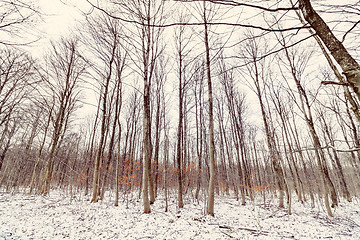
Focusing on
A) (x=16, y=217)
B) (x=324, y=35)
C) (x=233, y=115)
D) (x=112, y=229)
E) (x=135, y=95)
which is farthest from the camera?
(x=135, y=95)

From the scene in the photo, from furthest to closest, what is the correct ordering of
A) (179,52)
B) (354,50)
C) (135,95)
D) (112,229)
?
(135,95), (179,52), (112,229), (354,50)

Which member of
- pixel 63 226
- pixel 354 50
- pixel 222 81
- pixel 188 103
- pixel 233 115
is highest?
pixel 222 81

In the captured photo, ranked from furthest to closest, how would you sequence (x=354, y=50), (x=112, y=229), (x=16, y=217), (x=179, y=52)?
(x=179, y=52)
(x=16, y=217)
(x=112, y=229)
(x=354, y=50)

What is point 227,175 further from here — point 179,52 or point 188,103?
point 179,52

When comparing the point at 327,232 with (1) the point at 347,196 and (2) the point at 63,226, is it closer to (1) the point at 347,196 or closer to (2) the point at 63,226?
(2) the point at 63,226

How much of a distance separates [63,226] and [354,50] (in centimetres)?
923

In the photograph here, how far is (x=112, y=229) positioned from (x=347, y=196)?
1992 cm

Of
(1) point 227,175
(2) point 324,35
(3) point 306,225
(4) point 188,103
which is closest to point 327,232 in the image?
(3) point 306,225

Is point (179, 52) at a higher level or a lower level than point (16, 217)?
higher

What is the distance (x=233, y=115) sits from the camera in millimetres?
13523

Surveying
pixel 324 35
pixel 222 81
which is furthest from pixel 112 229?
pixel 222 81

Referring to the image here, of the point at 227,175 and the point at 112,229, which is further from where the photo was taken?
the point at 227,175

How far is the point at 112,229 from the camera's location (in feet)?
17.6

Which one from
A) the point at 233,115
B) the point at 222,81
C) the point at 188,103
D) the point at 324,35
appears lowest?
the point at 324,35
